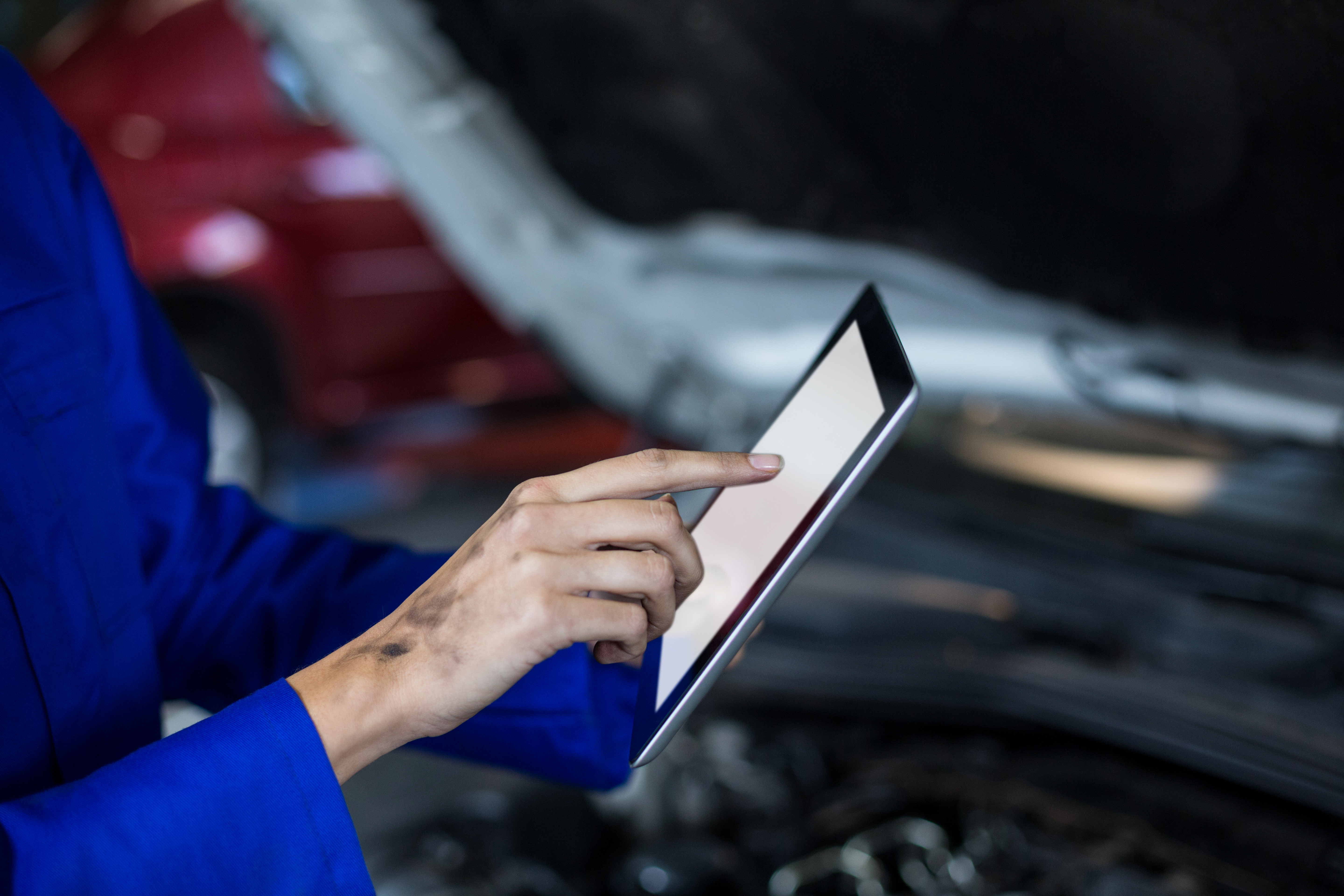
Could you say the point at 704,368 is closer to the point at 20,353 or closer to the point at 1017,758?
the point at 1017,758

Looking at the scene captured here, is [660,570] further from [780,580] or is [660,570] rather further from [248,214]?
[248,214]

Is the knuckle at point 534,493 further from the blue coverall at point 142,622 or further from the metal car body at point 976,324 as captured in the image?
the metal car body at point 976,324

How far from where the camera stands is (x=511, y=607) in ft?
1.52

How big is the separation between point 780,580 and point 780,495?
0.22ft

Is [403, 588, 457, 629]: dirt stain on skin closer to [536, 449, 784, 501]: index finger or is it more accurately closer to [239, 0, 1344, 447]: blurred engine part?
[536, 449, 784, 501]: index finger

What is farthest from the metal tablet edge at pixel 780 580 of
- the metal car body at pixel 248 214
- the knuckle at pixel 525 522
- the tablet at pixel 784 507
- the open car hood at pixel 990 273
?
the metal car body at pixel 248 214

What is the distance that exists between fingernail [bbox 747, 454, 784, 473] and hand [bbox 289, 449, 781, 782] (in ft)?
0.11

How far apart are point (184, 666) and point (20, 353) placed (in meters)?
0.27

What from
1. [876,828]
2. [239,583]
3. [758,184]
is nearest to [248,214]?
[758,184]

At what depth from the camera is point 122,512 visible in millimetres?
657

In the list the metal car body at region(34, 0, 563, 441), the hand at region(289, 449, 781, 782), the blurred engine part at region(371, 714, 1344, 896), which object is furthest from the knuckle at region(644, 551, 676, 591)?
the metal car body at region(34, 0, 563, 441)

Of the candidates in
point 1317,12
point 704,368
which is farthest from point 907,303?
point 1317,12

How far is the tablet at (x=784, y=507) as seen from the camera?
1.57ft

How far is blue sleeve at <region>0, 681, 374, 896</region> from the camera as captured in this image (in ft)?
1.46
